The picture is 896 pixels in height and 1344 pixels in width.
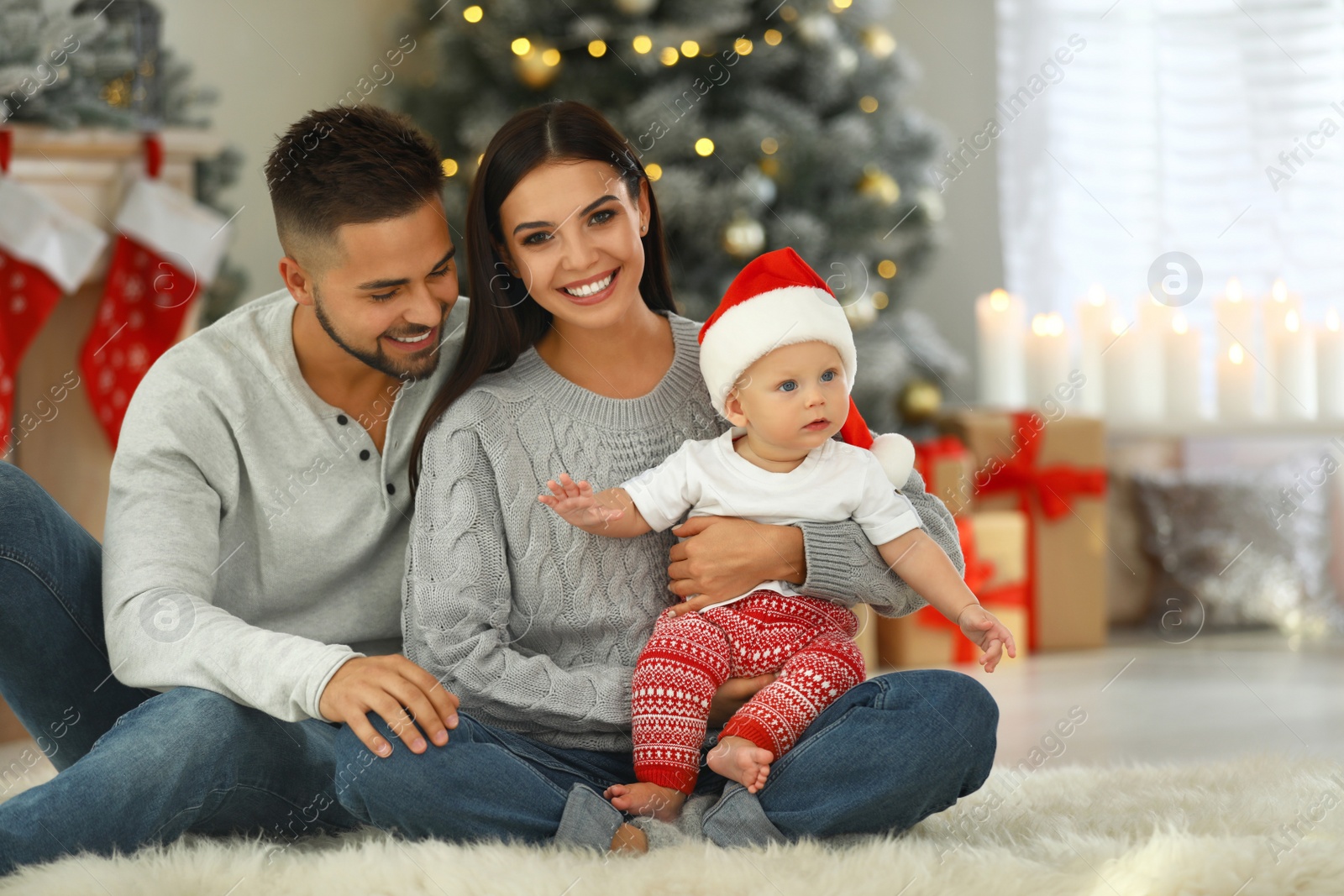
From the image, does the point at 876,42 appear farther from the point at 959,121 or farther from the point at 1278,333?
the point at 1278,333

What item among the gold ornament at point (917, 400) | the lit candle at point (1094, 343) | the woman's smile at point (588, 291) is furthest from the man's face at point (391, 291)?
the lit candle at point (1094, 343)

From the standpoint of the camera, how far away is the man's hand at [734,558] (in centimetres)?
138

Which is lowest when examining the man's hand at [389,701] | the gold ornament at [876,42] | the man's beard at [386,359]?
the man's hand at [389,701]

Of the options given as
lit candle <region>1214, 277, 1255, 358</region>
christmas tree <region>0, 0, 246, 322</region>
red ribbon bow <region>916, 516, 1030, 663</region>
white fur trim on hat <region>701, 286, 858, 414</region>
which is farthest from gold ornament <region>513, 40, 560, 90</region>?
lit candle <region>1214, 277, 1255, 358</region>

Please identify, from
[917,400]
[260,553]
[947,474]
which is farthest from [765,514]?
[917,400]

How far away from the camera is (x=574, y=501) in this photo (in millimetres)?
1319

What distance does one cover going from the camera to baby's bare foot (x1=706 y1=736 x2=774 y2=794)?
4.11 feet

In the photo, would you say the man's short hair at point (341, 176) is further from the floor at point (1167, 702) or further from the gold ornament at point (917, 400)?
the gold ornament at point (917, 400)

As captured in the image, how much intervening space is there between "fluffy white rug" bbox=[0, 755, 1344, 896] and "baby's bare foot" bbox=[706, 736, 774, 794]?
71 millimetres

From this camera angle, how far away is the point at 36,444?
2377 mm

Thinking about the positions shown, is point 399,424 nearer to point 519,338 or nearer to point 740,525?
point 519,338

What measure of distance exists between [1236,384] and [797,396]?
213 cm

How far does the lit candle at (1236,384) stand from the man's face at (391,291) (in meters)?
2.28

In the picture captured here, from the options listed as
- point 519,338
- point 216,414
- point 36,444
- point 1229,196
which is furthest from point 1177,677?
point 36,444
